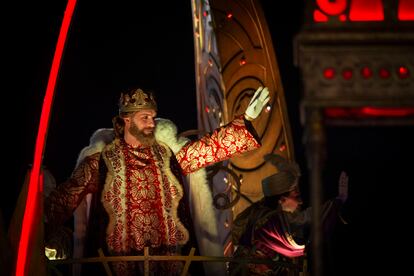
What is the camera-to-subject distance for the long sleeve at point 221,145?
7.02 m

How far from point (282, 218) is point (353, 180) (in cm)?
76

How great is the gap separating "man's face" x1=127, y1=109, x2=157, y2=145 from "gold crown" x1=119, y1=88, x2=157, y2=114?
41 millimetres

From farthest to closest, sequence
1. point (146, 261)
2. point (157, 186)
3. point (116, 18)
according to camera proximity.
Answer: point (116, 18)
point (157, 186)
point (146, 261)

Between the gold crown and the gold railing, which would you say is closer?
the gold railing

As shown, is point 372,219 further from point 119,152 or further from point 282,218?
point 119,152

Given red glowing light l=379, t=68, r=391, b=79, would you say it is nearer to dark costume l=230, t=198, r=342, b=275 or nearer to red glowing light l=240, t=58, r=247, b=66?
dark costume l=230, t=198, r=342, b=275

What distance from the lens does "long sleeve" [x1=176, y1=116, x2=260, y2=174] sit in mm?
7016

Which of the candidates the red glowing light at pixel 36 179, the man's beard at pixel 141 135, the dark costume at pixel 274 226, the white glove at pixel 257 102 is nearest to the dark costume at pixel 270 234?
the dark costume at pixel 274 226

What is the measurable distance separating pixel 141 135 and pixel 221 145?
67cm

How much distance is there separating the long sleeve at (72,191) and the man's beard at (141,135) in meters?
0.37

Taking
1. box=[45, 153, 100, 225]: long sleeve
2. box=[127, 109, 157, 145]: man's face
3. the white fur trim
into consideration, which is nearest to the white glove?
the white fur trim

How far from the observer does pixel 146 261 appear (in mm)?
6105

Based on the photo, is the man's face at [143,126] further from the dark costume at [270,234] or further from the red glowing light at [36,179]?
the dark costume at [270,234]

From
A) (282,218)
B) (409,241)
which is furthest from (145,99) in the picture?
(409,241)
